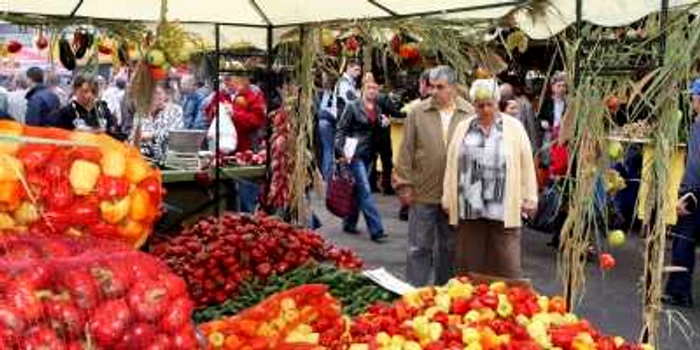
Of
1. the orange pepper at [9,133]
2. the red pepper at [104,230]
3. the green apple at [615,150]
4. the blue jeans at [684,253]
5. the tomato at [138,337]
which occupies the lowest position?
the blue jeans at [684,253]

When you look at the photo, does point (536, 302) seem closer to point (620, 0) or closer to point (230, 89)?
point (620, 0)

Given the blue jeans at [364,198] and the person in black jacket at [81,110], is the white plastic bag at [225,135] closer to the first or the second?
the person in black jacket at [81,110]

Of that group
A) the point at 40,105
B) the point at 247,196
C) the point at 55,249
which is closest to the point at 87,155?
the point at 55,249

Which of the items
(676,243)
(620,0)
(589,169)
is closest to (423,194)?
(676,243)

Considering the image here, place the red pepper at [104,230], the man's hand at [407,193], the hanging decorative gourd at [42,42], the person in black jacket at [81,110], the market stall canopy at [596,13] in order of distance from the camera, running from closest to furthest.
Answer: the red pepper at [104,230] → the market stall canopy at [596,13] → the man's hand at [407,193] → the hanging decorative gourd at [42,42] → the person in black jacket at [81,110]

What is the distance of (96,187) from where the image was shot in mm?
2549

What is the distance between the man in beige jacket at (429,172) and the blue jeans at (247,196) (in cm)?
167

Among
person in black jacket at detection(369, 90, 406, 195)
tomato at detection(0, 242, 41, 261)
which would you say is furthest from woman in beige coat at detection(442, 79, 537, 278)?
person in black jacket at detection(369, 90, 406, 195)

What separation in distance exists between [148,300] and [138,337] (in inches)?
3.6

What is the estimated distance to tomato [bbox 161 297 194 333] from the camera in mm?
1998

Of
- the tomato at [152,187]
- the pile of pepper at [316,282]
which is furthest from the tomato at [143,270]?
the pile of pepper at [316,282]

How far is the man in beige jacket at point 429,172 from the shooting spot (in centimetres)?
607

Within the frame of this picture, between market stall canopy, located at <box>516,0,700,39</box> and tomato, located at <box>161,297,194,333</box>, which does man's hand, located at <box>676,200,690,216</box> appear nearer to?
market stall canopy, located at <box>516,0,700,39</box>

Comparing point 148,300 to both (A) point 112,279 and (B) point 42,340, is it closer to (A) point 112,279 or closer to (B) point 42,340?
(A) point 112,279
